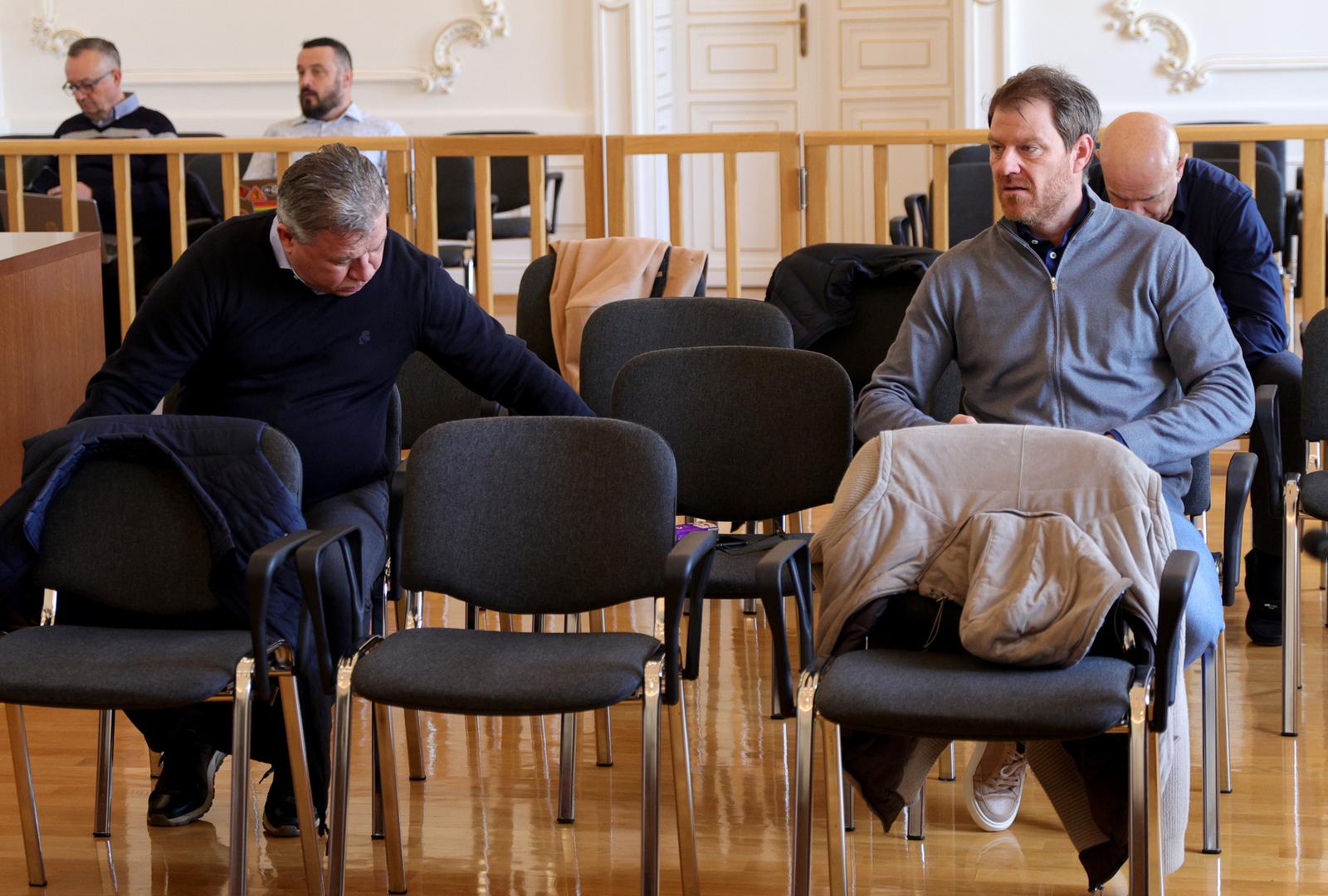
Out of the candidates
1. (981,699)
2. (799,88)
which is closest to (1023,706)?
(981,699)

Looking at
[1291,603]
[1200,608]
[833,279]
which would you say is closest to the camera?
[1200,608]

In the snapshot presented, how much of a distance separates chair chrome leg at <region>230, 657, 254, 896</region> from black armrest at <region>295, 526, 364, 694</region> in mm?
126

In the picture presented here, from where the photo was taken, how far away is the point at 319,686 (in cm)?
279

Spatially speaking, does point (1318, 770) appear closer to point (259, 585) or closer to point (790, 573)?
point (790, 573)

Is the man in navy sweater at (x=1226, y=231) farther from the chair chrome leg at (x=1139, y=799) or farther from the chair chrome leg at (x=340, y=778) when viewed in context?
the chair chrome leg at (x=340, y=778)

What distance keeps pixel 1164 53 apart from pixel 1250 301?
420cm

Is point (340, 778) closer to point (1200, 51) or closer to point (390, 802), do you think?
point (390, 802)

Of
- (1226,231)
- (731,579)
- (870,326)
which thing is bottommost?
(731,579)

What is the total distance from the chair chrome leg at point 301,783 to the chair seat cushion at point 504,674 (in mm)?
159

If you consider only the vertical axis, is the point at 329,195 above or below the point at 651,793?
above

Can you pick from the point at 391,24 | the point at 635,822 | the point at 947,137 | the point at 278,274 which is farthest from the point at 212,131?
the point at 635,822

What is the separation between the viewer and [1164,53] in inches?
299

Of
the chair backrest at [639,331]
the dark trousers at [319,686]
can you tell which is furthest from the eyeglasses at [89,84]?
the dark trousers at [319,686]

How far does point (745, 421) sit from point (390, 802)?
110cm
